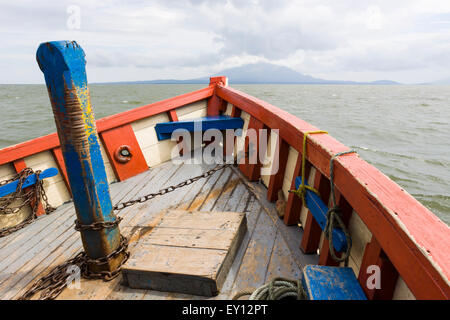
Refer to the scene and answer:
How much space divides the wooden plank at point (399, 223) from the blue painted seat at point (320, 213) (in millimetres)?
238

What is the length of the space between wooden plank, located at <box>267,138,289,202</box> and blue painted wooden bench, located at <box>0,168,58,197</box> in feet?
8.24

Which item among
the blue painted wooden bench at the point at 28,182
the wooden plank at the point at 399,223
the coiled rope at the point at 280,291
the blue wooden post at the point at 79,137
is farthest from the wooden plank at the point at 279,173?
the blue painted wooden bench at the point at 28,182

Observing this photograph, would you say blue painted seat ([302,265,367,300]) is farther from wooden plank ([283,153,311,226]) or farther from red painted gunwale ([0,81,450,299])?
wooden plank ([283,153,311,226])

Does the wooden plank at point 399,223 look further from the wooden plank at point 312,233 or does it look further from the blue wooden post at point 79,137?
the blue wooden post at point 79,137

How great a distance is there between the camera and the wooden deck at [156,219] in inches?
79.8

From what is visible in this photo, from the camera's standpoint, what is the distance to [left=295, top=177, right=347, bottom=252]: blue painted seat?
1.65 m

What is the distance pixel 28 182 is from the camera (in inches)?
127

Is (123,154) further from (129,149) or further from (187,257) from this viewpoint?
(187,257)

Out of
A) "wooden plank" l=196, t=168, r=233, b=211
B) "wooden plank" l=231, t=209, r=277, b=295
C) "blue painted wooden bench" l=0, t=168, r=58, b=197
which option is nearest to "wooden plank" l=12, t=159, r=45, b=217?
"blue painted wooden bench" l=0, t=168, r=58, b=197

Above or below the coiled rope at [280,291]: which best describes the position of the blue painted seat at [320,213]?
above

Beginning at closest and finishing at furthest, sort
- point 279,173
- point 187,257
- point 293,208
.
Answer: point 187,257
point 293,208
point 279,173

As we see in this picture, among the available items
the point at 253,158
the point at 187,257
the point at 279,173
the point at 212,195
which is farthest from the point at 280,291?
the point at 253,158

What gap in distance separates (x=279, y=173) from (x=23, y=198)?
2.85 meters
